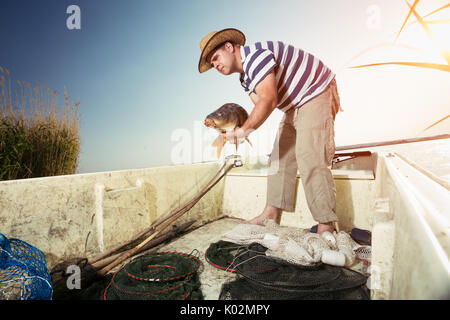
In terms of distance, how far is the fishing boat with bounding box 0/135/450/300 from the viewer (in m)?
0.56

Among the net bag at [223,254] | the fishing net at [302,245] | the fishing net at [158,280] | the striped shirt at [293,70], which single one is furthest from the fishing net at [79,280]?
the striped shirt at [293,70]

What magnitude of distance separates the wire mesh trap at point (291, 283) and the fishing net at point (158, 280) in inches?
9.1

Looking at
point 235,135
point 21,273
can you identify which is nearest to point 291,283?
point 235,135

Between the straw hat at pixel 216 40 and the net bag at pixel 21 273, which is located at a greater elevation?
the straw hat at pixel 216 40

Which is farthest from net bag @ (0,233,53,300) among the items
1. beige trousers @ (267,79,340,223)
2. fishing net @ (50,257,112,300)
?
beige trousers @ (267,79,340,223)

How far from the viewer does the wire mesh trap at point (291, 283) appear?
1.19 meters

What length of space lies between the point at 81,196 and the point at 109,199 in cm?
20

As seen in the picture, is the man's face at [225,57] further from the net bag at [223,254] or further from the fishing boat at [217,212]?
the net bag at [223,254]

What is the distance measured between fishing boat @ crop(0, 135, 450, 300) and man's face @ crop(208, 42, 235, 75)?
106cm

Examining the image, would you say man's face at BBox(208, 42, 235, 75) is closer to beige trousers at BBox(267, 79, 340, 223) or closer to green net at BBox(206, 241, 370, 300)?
beige trousers at BBox(267, 79, 340, 223)
